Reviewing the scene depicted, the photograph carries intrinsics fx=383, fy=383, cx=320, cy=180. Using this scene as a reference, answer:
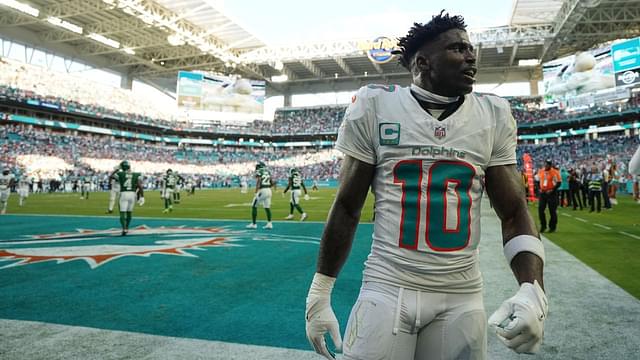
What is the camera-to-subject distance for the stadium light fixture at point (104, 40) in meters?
40.7

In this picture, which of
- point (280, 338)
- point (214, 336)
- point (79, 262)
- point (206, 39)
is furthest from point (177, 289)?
point (206, 39)

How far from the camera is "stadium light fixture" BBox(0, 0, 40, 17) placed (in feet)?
105

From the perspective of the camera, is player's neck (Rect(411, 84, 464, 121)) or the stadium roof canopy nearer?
player's neck (Rect(411, 84, 464, 121))

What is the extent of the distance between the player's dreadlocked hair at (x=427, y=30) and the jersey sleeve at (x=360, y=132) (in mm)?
446

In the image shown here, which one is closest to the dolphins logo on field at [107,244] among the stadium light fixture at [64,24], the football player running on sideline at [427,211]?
the football player running on sideline at [427,211]

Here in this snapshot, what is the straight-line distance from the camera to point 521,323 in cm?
133

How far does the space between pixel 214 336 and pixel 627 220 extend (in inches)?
559

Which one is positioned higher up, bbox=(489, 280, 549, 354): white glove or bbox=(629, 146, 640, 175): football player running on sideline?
bbox=(629, 146, 640, 175): football player running on sideline

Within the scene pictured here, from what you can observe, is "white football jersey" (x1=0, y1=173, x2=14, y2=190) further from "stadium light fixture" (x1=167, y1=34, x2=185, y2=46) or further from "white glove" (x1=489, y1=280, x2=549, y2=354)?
"stadium light fixture" (x1=167, y1=34, x2=185, y2=46)

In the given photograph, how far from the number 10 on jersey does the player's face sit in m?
Result: 0.36

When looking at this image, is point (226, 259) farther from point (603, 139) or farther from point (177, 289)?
point (603, 139)

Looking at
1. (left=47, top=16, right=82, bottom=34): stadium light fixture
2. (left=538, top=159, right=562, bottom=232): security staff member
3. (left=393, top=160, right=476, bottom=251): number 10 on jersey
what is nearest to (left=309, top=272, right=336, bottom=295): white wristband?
(left=393, top=160, right=476, bottom=251): number 10 on jersey

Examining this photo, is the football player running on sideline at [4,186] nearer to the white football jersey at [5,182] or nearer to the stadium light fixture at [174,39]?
the white football jersey at [5,182]

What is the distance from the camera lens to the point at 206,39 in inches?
1781
